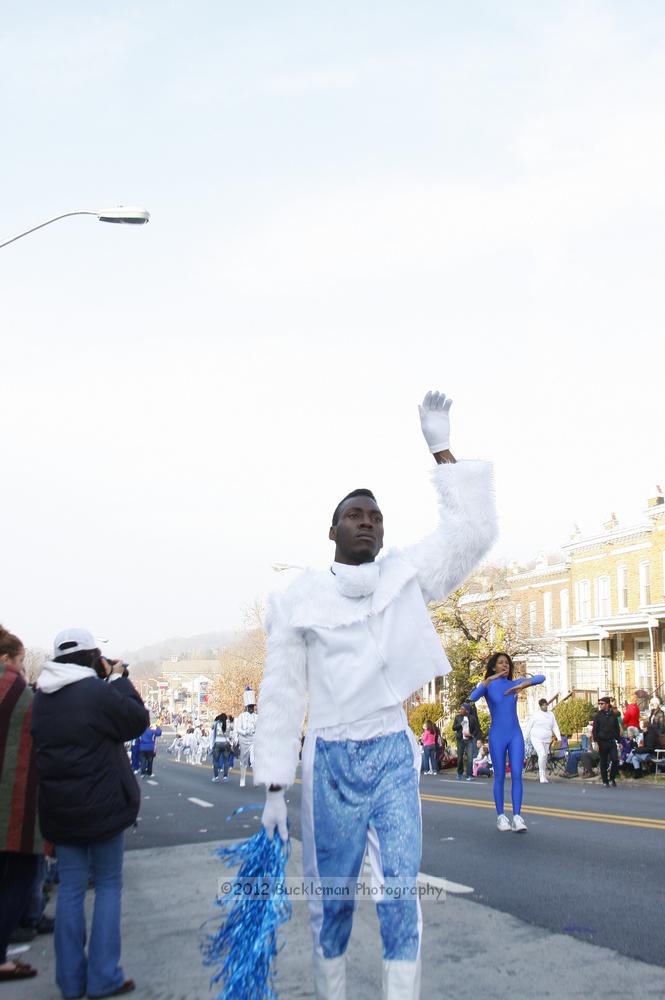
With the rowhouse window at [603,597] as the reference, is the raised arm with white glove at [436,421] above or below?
below

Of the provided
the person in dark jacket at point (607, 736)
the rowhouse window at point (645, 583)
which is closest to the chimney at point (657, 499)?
the rowhouse window at point (645, 583)

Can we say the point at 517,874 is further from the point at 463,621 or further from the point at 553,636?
the point at 553,636

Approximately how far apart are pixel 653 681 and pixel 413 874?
38.7 m

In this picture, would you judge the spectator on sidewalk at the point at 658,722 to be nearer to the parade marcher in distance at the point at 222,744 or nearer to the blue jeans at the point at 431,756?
the blue jeans at the point at 431,756

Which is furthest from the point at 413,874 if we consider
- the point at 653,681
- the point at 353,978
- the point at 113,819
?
the point at 653,681

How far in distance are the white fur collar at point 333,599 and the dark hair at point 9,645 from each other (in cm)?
245

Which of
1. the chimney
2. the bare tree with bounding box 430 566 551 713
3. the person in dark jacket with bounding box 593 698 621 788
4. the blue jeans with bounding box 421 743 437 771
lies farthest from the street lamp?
the chimney

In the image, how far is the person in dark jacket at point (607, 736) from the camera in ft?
67.1

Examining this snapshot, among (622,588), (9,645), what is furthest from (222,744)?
(622,588)

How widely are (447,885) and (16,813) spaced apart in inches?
124

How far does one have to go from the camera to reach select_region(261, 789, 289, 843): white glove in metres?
3.82

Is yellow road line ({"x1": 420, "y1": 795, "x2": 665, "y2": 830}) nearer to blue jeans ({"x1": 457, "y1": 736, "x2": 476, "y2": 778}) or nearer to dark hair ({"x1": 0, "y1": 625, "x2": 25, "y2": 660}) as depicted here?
dark hair ({"x1": 0, "y1": 625, "x2": 25, "y2": 660})

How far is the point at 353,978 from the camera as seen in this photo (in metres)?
4.78

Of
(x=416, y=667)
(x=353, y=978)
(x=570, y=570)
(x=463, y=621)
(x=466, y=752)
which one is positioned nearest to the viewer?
(x=416, y=667)
